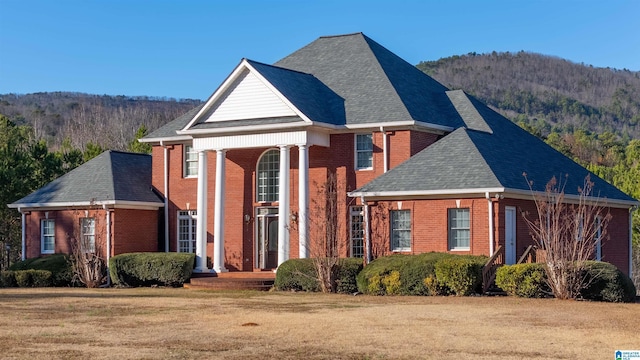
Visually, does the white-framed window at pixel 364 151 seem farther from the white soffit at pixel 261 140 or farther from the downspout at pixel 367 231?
the downspout at pixel 367 231

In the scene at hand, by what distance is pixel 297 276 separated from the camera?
117 ft

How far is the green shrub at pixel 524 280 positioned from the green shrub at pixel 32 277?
61.1 ft

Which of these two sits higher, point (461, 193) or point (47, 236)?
point (461, 193)

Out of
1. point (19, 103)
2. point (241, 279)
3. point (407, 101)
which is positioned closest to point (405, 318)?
point (241, 279)

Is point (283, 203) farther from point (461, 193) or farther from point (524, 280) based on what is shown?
point (524, 280)

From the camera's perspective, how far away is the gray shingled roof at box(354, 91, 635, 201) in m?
34.7

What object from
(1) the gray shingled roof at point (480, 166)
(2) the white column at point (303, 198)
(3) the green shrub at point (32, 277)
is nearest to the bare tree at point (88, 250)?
(3) the green shrub at point (32, 277)

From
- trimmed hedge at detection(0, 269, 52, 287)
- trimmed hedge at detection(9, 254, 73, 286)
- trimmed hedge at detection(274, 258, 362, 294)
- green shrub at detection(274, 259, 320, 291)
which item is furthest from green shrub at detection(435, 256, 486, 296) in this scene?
trimmed hedge at detection(0, 269, 52, 287)

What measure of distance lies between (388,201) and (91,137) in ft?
287

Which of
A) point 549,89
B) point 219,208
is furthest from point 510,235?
point 549,89

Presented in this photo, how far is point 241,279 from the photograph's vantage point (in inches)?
1475

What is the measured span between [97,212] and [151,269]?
4154 mm

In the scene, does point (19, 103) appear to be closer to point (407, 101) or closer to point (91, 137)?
point (91, 137)

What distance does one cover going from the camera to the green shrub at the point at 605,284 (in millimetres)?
29672
